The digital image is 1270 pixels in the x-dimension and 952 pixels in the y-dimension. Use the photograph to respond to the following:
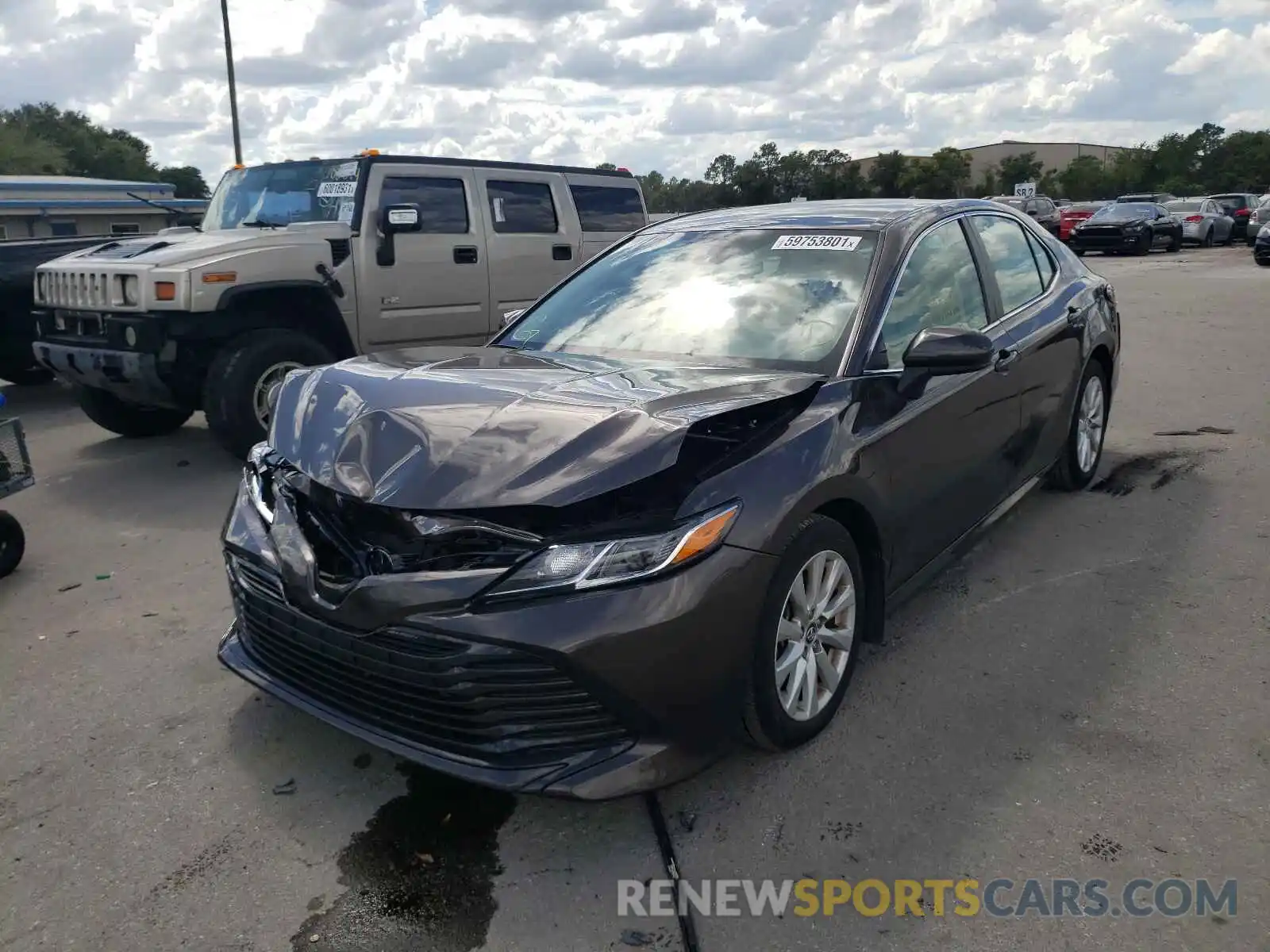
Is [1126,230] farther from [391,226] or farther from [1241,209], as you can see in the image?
[391,226]

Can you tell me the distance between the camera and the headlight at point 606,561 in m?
2.52

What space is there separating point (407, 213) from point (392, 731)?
17.3ft

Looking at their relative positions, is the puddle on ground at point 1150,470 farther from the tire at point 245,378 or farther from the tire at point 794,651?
the tire at point 245,378

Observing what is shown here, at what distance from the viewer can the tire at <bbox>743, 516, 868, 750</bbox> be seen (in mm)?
2789

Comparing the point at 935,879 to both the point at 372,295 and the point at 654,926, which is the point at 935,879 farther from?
the point at 372,295

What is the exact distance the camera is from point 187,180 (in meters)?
47.9

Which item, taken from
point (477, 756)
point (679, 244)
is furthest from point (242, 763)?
point (679, 244)

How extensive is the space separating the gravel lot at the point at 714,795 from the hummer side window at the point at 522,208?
464 centimetres

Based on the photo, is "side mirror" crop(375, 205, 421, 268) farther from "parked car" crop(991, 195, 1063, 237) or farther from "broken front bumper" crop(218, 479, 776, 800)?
"parked car" crop(991, 195, 1063, 237)

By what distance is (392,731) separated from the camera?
2711mm

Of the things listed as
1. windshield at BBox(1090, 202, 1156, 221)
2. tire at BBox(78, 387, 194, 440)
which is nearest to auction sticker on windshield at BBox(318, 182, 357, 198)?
tire at BBox(78, 387, 194, 440)

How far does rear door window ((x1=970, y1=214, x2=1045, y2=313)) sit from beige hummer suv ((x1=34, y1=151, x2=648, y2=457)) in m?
4.20

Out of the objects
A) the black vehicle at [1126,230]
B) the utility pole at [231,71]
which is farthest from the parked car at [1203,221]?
the utility pole at [231,71]

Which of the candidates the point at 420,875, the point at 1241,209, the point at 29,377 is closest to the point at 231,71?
the point at 29,377
